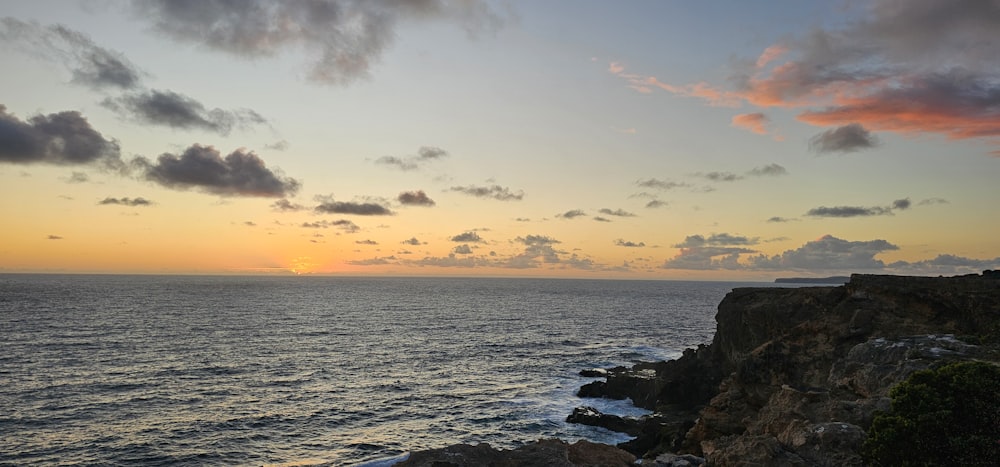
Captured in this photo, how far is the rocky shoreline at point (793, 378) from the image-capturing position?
25.7 metres

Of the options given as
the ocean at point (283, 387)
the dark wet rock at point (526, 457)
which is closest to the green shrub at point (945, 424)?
the dark wet rock at point (526, 457)

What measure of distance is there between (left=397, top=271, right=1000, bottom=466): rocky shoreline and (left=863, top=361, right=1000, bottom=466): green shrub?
8.50 feet

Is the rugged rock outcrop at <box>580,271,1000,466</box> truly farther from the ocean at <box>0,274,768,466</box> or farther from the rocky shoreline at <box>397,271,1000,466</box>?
the ocean at <box>0,274,768,466</box>

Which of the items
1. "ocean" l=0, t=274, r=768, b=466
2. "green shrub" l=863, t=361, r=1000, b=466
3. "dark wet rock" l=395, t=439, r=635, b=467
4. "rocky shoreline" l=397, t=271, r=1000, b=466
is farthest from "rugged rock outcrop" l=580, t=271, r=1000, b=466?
"ocean" l=0, t=274, r=768, b=466

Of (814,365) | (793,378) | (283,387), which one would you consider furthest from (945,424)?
(283,387)

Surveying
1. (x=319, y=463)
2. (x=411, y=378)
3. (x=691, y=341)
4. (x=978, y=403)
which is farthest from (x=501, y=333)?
(x=978, y=403)

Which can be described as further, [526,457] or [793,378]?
[793,378]

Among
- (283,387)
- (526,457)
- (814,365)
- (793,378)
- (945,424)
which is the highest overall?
(945,424)

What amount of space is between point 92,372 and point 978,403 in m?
85.9

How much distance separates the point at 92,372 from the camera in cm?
6775

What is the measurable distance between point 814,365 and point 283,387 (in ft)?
188

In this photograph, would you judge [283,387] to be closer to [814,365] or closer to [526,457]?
[526,457]

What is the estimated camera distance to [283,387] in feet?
213

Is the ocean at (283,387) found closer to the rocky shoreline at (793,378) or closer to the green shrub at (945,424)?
the rocky shoreline at (793,378)
